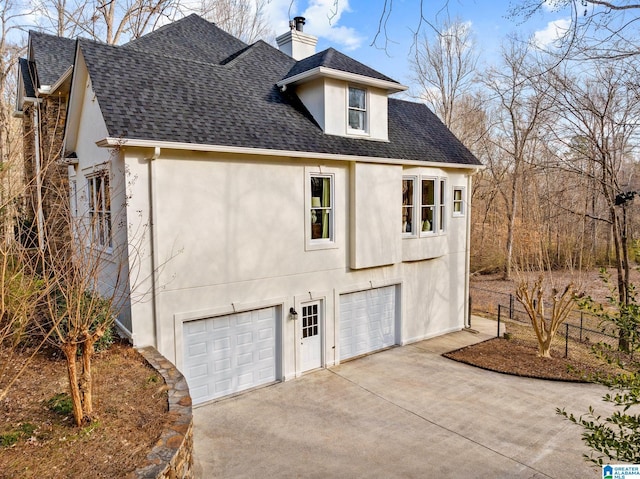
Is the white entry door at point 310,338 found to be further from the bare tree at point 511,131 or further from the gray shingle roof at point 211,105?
the bare tree at point 511,131

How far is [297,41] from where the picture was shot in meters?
14.5

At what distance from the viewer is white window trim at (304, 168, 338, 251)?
984 centimetres

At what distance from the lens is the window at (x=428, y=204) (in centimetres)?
1263

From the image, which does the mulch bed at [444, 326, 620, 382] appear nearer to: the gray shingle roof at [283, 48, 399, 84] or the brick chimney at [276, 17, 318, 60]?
the gray shingle roof at [283, 48, 399, 84]

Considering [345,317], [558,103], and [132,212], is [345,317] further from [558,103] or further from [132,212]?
[558,103]

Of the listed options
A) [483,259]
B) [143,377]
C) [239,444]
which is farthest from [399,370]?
[483,259]

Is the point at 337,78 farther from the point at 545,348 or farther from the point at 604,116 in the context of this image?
the point at 545,348

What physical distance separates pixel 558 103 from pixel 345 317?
31.3 ft

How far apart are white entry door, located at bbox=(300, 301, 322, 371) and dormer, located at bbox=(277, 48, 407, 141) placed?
4479mm

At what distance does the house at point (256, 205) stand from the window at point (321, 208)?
0.04 metres

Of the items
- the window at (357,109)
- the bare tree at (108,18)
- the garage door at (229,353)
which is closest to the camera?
the garage door at (229,353)

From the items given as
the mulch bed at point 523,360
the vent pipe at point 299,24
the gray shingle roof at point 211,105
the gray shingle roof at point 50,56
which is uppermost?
the vent pipe at point 299,24

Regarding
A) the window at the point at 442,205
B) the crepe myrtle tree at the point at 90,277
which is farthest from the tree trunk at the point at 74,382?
the window at the point at 442,205

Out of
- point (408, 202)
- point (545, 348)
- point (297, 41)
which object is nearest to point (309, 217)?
point (408, 202)
